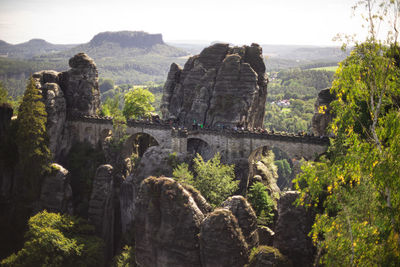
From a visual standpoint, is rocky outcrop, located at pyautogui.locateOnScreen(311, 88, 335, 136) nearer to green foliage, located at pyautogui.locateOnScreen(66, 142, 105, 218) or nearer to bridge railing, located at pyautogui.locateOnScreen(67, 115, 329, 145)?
bridge railing, located at pyautogui.locateOnScreen(67, 115, 329, 145)

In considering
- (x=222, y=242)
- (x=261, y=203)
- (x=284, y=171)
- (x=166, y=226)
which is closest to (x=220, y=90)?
(x=261, y=203)

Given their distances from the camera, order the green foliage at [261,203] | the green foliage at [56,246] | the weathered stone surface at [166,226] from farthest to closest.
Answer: the green foliage at [261,203] < the green foliage at [56,246] < the weathered stone surface at [166,226]

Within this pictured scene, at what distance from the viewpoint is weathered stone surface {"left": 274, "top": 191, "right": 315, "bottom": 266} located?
1013 inches

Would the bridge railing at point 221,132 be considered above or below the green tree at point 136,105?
below

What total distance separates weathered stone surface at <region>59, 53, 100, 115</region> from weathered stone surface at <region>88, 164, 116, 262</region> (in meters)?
17.0

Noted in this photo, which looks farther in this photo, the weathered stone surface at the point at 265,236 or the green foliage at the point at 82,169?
the green foliage at the point at 82,169

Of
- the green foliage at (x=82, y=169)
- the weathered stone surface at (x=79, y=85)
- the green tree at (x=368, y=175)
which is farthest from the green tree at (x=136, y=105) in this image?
the green tree at (x=368, y=175)

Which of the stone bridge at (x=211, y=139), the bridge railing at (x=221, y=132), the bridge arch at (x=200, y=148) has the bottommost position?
the bridge arch at (x=200, y=148)

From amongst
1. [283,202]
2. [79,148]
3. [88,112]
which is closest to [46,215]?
[79,148]

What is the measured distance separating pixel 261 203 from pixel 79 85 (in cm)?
3731

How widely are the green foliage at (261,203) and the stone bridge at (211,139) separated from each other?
8.58m

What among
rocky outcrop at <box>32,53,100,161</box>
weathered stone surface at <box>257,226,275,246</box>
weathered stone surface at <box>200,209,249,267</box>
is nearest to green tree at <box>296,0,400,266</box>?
weathered stone surface at <box>200,209,249,267</box>

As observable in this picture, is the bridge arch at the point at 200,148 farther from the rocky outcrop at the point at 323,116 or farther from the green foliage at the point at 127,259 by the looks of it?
the green foliage at the point at 127,259

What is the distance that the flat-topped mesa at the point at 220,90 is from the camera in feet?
180
